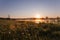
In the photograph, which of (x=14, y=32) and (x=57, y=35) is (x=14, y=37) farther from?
(x=57, y=35)

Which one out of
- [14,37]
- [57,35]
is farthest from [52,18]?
[14,37]

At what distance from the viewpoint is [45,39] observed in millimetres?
8820

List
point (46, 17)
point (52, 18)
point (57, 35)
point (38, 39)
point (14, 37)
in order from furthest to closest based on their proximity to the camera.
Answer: point (52, 18), point (46, 17), point (57, 35), point (38, 39), point (14, 37)

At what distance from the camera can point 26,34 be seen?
8055 mm

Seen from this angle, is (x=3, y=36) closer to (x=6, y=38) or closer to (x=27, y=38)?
(x=6, y=38)

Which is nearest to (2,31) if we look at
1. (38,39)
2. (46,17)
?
(38,39)

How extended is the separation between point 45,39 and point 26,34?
1145 millimetres

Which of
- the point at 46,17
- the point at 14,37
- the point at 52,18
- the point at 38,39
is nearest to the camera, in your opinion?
the point at 14,37

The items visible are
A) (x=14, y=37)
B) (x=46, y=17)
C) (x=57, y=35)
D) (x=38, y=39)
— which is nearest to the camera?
(x=14, y=37)

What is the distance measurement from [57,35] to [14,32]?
2982 millimetres

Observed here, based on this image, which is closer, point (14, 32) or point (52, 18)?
point (14, 32)

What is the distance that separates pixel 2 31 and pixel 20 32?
73 cm

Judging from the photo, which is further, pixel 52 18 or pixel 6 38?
pixel 52 18

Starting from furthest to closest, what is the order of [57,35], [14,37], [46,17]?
[46,17] < [57,35] < [14,37]
